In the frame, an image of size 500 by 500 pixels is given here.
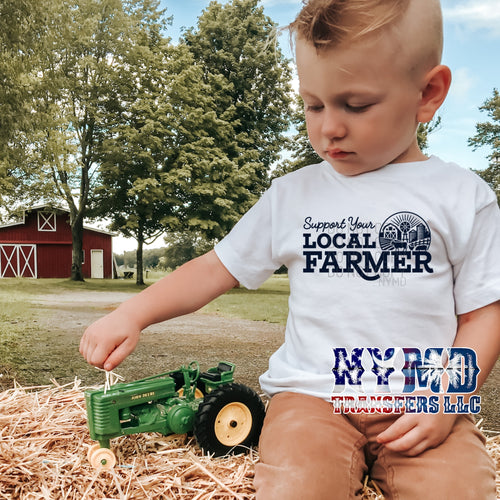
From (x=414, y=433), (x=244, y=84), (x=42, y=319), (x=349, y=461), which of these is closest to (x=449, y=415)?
(x=414, y=433)

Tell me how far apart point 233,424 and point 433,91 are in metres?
0.89

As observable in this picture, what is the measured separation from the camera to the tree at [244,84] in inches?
272

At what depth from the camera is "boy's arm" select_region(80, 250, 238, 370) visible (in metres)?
1.04

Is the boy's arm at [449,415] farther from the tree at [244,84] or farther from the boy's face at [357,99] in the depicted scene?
the tree at [244,84]

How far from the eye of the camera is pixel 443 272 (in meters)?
1.04

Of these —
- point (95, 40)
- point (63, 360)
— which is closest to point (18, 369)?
point (63, 360)

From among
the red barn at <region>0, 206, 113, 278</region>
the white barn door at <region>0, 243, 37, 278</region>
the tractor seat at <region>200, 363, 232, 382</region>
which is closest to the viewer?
the tractor seat at <region>200, 363, 232, 382</region>

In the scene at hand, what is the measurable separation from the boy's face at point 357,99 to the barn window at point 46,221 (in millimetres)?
6403

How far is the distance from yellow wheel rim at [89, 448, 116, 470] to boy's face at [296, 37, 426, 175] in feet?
2.71

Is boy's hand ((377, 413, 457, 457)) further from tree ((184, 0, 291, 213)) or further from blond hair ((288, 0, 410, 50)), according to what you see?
tree ((184, 0, 291, 213))

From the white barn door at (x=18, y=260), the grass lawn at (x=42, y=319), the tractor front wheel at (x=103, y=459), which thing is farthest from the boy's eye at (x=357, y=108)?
the white barn door at (x=18, y=260)

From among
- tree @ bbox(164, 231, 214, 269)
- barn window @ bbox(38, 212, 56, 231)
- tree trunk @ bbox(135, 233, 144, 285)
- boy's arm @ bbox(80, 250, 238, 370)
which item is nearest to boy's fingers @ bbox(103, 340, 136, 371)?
boy's arm @ bbox(80, 250, 238, 370)

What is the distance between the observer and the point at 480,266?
102cm
